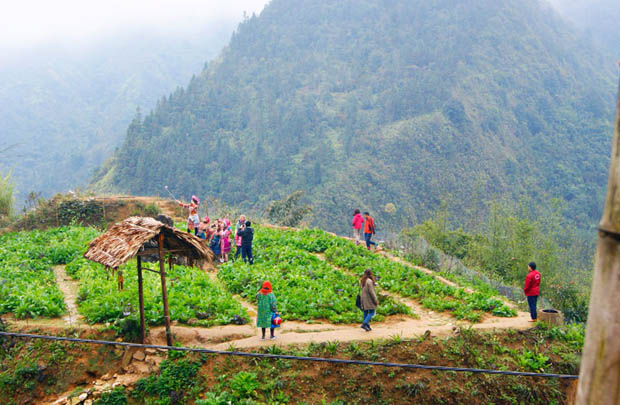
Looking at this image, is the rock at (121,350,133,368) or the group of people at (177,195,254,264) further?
the group of people at (177,195,254,264)

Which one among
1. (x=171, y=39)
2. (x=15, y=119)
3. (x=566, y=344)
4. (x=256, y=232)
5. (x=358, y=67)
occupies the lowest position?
(x=566, y=344)

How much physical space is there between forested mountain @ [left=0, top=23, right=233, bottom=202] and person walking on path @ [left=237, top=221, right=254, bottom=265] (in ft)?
239

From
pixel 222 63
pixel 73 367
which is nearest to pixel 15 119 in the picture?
pixel 222 63

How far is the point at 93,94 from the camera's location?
136375 mm

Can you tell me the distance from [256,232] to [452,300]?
32.5 feet

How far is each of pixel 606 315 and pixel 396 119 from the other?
85.9 m

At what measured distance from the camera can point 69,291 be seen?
11.9 metres

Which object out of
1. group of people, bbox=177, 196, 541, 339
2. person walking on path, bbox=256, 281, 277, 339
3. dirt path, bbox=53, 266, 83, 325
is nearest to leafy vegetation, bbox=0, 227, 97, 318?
dirt path, bbox=53, 266, 83, 325

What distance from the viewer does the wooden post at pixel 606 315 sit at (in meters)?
1.18

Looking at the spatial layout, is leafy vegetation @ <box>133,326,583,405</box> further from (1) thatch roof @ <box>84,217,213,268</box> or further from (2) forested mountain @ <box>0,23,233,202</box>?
(2) forested mountain @ <box>0,23,233,202</box>

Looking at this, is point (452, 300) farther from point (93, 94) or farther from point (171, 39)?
point (171, 39)

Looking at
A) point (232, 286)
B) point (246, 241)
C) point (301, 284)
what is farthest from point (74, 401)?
point (246, 241)

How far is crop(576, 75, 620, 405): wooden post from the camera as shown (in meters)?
1.18

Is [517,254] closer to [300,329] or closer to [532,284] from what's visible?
[532,284]
